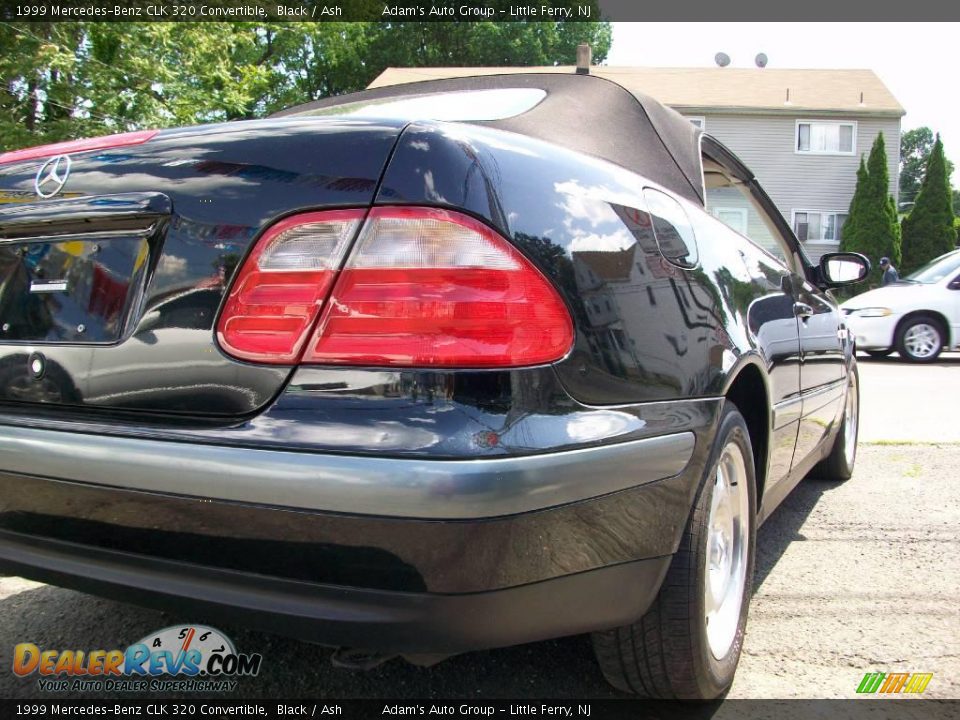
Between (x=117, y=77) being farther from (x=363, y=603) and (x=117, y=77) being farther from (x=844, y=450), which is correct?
(x=363, y=603)

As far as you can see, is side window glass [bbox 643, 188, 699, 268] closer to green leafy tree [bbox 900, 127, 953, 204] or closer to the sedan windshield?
the sedan windshield

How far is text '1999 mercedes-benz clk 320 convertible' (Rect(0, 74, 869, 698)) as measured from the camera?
1.33 metres

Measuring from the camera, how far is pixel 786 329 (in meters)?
2.62

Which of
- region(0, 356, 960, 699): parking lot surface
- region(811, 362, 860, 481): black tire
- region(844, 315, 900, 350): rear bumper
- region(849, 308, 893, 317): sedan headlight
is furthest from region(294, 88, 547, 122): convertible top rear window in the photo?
region(849, 308, 893, 317): sedan headlight

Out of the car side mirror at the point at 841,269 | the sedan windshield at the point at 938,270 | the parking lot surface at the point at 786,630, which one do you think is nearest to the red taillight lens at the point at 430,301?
the parking lot surface at the point at 786,630

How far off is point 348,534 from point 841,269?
314 cm

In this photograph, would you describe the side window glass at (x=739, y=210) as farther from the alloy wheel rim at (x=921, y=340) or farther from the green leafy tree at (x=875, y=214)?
the green leafy tree at (x=875, y=214)

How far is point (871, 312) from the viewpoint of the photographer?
11.8m

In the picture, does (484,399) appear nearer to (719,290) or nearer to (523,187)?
(523,187)

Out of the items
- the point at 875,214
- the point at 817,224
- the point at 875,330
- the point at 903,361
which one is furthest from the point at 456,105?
the point at 817,224

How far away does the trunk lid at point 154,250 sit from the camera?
4.81 ft

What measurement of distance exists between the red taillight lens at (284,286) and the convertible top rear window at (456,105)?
0.82 metres
